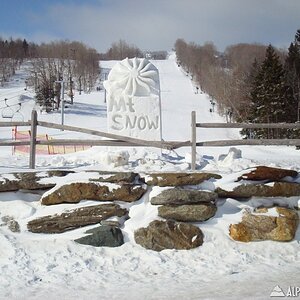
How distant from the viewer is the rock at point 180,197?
614cm

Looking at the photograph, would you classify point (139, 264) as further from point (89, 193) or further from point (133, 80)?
point (133, 80)

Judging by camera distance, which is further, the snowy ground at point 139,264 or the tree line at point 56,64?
the tree line at point 56,64

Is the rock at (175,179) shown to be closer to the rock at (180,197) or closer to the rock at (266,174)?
the rock at (180,197)

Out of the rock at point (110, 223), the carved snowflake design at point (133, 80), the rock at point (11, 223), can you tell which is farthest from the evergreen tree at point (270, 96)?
the rock at point (11, 223)

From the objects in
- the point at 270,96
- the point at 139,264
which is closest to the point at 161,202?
the point at 139,264

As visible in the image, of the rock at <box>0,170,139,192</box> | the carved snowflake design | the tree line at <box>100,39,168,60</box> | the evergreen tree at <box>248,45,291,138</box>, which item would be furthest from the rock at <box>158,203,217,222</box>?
the tree line at <box>100,39,168,60</box>

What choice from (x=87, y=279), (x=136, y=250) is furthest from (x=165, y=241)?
(x=87, y=279)

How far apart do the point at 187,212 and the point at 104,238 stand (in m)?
1.17

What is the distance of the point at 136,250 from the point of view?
562 centimetres

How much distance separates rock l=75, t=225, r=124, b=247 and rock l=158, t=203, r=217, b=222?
0.66m

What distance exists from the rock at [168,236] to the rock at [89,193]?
670mm

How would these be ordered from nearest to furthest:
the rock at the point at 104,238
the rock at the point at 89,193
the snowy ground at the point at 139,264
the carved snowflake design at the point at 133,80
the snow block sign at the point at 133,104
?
the snowy ground at the point at 139,264 < the rock at the point at 104,238 < the rock at the point at 89,193 < the snow block sign at the point at 133,104 < the carved snowflake design at the point at 133,80

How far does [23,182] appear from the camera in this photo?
6.49 metres

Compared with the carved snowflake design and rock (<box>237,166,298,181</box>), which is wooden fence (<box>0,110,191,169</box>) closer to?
rock (<box>237,166,298,181</box>)
